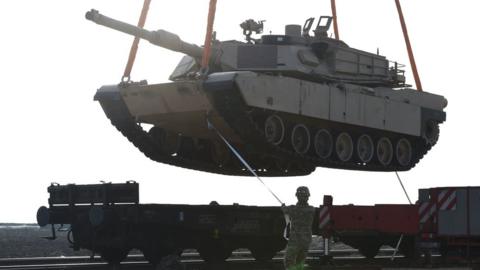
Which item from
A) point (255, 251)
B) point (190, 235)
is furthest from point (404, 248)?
point (190, 235)

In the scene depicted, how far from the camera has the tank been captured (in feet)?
66.3

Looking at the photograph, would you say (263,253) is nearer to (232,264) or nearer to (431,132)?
(232,264)

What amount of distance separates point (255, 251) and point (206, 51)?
4.43 m

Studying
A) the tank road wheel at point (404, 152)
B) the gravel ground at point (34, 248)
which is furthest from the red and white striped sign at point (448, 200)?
the gravel ground at point (34, 248)

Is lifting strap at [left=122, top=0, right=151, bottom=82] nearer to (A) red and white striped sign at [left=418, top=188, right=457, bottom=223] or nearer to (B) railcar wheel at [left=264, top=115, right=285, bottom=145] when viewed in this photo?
(B) railcar wheel at [left=264, top=115, right=285, bottom=145]

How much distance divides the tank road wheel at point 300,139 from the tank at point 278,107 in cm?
3

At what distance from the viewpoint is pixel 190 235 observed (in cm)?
1869

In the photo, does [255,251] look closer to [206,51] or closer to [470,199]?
[206,51]

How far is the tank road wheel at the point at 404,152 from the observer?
25514 mm

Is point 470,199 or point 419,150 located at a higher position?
point 419,150

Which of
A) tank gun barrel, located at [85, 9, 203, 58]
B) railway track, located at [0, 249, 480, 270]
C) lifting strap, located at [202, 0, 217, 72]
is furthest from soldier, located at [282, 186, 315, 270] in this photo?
lifting strap, located at [202, 0, 217, 72]

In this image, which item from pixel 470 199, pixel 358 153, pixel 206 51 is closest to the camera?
pixel 470 199

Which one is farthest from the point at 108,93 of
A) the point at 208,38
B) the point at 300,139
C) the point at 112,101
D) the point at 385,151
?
the point at 385,151

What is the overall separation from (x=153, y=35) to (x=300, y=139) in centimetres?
445
